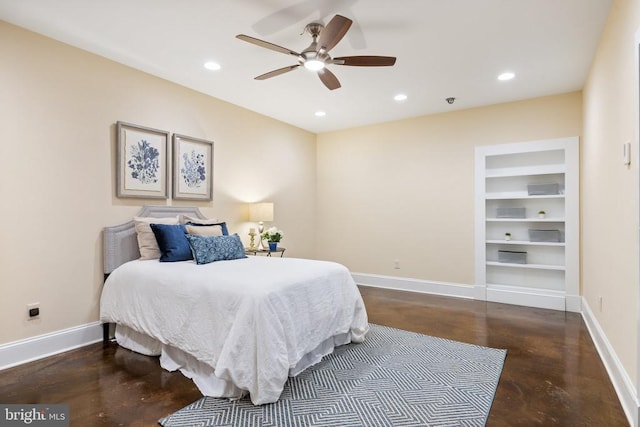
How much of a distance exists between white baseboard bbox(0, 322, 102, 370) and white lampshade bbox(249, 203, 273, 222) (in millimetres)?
2171

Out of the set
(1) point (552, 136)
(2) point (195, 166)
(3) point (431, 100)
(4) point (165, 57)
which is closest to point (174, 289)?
(2) point (195, 166)

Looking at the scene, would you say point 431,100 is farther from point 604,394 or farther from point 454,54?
point 604,394

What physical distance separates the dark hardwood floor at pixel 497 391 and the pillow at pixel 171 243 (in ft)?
2.88

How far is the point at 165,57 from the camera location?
3.31 m

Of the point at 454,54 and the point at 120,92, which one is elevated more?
the point at 454,54

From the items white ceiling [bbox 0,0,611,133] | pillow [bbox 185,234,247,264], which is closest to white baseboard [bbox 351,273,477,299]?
white ceiling [bbox 0,0,611,133]

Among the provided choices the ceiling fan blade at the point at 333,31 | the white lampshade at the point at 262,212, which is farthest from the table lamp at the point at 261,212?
the ceiling fan blade at the point at 333,31

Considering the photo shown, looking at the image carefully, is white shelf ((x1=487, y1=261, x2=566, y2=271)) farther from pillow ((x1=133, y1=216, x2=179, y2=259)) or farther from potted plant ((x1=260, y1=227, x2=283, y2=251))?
pillow ((x1=133, y1=216, x2=179, y2=259))

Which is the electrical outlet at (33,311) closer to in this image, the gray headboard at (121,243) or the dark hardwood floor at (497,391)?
the dark hardwood floor at (497,391)

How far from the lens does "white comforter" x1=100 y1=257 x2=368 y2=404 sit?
2133 mm

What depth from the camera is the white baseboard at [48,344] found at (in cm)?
269

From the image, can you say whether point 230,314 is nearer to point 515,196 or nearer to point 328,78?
point 328,78

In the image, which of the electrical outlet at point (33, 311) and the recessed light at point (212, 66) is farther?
the recessed light at point (212, 66)

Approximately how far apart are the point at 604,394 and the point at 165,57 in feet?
14.6
